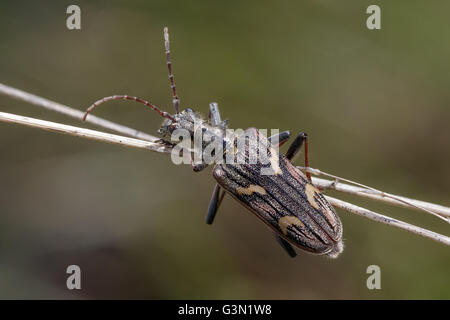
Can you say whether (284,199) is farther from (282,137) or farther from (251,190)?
(282,137)

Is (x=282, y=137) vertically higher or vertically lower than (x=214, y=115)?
lower

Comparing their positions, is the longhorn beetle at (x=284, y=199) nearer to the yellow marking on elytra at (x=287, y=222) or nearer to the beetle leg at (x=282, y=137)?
the yellow marking on elytra at (x=287, y=222)

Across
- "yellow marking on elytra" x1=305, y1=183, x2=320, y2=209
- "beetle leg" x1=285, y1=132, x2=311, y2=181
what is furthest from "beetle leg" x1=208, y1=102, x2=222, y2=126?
"yellow marking on elytra" x1=305, y1=183, x2=320, y2=209

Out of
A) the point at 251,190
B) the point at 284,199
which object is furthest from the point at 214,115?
the point at 284,199

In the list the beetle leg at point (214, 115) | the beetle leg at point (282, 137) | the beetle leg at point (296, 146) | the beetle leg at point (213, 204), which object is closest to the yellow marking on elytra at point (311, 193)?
the beetle leg at point (296, 146)

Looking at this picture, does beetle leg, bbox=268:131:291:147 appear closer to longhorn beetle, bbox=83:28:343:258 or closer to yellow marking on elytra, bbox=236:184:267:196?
longhorn beetle, bbox=83:28:343:258

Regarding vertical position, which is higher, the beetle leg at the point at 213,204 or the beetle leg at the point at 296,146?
the beetle leg at the point at 296,146
